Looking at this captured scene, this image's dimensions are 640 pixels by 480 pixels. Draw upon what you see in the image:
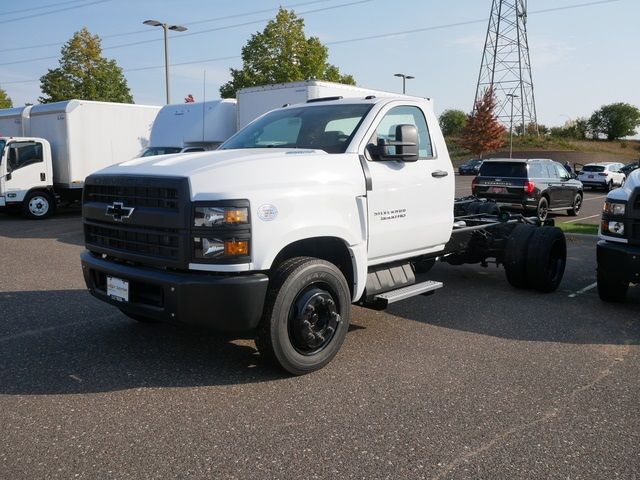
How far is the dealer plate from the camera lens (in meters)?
4.38

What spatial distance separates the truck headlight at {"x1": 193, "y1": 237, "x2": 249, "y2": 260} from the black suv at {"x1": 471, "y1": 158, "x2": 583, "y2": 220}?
13.3 meters

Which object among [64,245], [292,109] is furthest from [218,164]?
[64,245]

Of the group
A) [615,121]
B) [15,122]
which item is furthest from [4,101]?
[615,121]

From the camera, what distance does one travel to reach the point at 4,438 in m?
3.47

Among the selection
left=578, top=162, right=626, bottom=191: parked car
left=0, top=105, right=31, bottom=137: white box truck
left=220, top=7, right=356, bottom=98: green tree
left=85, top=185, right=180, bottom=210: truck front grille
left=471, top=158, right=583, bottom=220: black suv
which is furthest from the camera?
Result: left=220, top=7, right=356, bottom=98: green tree

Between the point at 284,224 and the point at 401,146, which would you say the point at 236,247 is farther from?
the point at 401,146

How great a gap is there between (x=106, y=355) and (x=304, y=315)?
176cm

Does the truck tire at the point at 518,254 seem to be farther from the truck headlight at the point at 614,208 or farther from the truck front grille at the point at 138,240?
the truck front grille at the point at 138,240

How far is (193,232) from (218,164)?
55 centimetres

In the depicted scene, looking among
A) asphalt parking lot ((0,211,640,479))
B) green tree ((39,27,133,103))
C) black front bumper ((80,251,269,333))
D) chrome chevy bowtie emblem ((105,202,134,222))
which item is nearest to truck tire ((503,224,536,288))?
asphalt parking lot ((0,211,640,479))

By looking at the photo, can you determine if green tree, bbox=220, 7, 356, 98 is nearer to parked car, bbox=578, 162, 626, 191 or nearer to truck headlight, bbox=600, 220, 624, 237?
parked car, bbox=578, 162, 626, 191

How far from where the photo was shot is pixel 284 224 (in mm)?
4184

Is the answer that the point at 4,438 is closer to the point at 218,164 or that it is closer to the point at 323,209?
the point at 218,164

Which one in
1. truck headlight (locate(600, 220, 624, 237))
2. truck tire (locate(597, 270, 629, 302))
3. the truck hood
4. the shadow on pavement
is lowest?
the shadow on pavement
